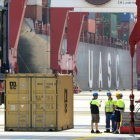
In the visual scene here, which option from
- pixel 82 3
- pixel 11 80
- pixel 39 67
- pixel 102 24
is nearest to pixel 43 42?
pixel 39 67

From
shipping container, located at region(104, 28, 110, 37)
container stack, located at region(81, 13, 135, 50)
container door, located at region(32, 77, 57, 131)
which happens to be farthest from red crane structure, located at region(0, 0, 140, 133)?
shipping container, located at region(104, 28, 110, 37)

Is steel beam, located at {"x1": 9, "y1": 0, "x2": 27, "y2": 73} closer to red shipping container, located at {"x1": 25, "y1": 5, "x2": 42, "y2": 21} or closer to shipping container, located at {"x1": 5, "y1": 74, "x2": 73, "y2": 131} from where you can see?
red shipping container, located at {"x1": 25, "y1": 5, "x2": 42, "y2": 21}

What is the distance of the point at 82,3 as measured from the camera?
59.4 metres

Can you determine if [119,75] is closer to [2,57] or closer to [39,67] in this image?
[39,67]

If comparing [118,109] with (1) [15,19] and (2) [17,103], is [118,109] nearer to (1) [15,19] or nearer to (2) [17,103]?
(2) [17,103]

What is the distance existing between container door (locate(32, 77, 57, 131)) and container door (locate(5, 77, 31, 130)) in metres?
0.26

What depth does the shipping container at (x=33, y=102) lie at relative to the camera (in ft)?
86.8

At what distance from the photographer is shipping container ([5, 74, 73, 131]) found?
86.8ft

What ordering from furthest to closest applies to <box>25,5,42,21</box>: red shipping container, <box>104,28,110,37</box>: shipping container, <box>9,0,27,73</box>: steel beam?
<box>104,28,110,37</box>: shipping container < <box>25,5,42,21</box>: red shipping container < <box>9,0,27,73</box>: steel beam

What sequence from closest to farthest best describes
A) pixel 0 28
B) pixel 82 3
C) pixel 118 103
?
pixel 0 28 → pixel 118 103 → pixel 82 3

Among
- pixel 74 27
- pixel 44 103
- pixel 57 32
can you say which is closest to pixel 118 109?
pixel 44 103

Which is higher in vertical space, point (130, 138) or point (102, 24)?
point (102, 24)

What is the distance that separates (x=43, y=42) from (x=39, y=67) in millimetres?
4039

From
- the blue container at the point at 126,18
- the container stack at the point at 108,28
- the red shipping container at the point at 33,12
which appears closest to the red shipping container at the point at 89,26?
the container stack at the point at 108,28
